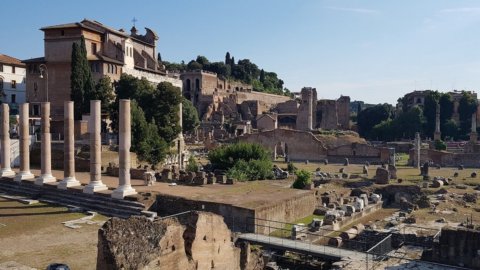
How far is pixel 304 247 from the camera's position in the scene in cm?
1647

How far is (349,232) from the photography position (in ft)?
63.8

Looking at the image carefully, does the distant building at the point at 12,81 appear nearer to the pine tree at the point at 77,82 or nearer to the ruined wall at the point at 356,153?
the pine tree at the point at 77,82

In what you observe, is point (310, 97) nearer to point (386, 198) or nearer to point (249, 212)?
point (386, 198)

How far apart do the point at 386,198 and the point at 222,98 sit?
6183cm

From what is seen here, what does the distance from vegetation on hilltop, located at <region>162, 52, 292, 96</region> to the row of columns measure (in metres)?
72.8

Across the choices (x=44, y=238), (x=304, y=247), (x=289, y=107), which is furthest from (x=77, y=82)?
(x=289, y=107)

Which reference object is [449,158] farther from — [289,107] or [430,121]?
[289,107]

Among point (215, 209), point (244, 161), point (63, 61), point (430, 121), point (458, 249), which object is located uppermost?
point (63, 61)

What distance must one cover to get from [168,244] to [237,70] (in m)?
102

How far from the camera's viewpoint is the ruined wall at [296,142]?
185ft

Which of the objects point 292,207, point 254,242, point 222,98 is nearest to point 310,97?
point 222,98

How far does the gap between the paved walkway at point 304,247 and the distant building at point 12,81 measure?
41253 millimetres

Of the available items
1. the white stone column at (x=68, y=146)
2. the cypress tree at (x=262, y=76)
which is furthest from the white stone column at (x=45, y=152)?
the cypress tree at (x=262, y=76)

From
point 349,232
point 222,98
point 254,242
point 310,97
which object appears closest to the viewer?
point 254,242
